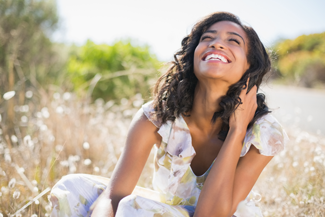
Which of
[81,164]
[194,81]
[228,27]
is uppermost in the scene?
[228,27]

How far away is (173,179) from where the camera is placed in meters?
1.91

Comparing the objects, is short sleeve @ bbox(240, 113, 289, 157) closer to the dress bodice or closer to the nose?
the dress bodice

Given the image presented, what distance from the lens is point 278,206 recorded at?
2.37 m

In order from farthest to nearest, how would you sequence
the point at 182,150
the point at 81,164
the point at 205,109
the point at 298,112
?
the point at 298,112, the point at 81,164, the point at 205,109, the point at 182,150

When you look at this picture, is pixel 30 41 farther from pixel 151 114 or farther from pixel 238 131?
pixel 238 131

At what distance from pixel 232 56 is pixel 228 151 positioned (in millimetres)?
645

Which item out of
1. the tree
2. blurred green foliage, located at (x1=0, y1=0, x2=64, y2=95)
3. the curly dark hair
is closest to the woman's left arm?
the curly dark hair

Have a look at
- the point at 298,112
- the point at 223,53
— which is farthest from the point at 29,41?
the point at 298,112

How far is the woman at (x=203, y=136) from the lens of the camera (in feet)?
5.65

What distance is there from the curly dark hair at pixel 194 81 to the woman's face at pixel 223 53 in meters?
0.07

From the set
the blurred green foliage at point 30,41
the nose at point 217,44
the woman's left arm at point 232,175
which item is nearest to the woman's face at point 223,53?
the nose at point 217,44

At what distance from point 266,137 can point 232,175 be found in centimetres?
34

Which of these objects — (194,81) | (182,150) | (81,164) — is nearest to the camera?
(182,150)

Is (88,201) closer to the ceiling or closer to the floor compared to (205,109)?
closer to the floor
